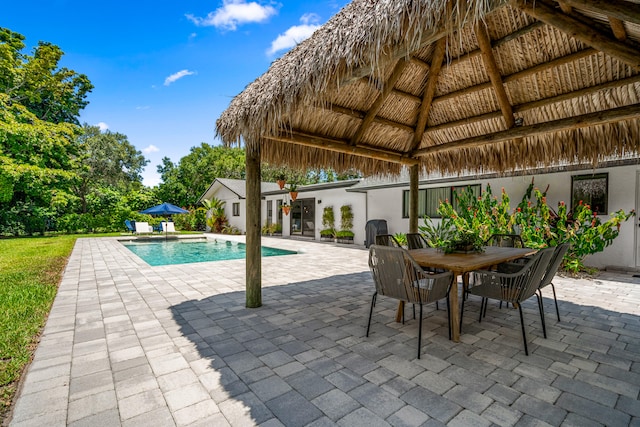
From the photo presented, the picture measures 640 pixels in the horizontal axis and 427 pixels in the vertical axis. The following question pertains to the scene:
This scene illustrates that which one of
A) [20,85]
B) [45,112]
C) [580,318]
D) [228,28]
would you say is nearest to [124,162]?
[45,112]

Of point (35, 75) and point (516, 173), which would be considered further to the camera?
point (35, 75)

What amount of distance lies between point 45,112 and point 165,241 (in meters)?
15.0

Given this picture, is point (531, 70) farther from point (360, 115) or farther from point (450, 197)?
point (450, 197)

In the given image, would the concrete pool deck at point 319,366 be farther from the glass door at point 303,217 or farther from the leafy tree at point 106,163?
the leafy tree at point 106,163

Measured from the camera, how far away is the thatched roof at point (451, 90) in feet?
8.27

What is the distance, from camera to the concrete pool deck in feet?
6.76

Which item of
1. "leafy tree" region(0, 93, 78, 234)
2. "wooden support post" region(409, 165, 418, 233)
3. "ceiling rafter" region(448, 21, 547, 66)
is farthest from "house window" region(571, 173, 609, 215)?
"leafy tree" region(0, 93, 78, 234)

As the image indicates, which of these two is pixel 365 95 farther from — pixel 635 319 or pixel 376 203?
pixel 376 203

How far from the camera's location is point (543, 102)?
14.9ft

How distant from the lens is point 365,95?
15.9ft

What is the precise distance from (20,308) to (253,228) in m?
3.37

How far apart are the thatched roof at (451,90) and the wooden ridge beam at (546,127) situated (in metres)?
0.02

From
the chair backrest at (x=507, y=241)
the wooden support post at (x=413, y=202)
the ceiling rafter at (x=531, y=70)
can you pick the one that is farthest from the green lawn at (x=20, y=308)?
the ceiling rafter at (x=531, y=70)

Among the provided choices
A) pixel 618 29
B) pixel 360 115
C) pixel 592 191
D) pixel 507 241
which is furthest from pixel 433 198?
pixel 618 29
